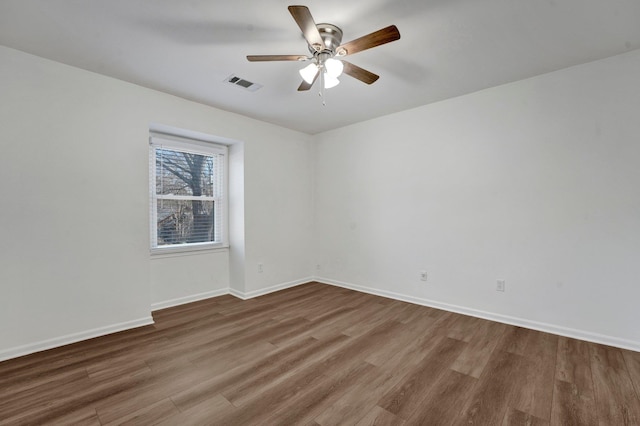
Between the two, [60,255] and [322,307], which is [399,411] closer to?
[322,307]

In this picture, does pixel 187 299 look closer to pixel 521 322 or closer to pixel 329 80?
pixel 329 80

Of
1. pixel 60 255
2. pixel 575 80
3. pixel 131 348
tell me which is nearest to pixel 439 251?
pixel 575 80

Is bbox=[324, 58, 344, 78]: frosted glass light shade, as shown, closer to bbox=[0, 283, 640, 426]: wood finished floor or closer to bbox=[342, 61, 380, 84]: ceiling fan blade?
bbox=[342, 61, 380, 84]: ceiling fan blade

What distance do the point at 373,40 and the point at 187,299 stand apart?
3750 millimetres

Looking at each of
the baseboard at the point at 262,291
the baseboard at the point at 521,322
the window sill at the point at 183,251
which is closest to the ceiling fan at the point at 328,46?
the window sill at the point at 183,251

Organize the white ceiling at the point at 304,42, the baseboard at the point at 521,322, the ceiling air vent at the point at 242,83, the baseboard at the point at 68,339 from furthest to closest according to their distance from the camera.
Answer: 1. the ceiling air vent at the point at 242,83
2. the baseboard at the point at 521,322
3. the baseboard at the point at 68,339
4. the white ceiling at the point at 304,42

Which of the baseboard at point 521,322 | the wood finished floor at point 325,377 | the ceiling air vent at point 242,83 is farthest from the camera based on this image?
the ceiling air vent at point 242,83

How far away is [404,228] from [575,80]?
7.58 feet

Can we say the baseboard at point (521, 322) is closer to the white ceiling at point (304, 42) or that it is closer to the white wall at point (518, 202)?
the white wall at point (518, 202)

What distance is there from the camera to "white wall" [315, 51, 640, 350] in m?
2.55

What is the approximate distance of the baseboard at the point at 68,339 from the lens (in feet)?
7.86

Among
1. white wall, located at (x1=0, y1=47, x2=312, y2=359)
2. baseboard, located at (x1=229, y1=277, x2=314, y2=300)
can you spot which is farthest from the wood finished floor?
baseboard, located at (x1=229, y1=277, x2=314, y2=300)

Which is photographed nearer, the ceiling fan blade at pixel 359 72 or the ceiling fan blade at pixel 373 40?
the ceiling fan blade at pixel 373 40

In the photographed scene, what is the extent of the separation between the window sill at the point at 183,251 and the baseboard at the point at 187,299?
585 millimetres
